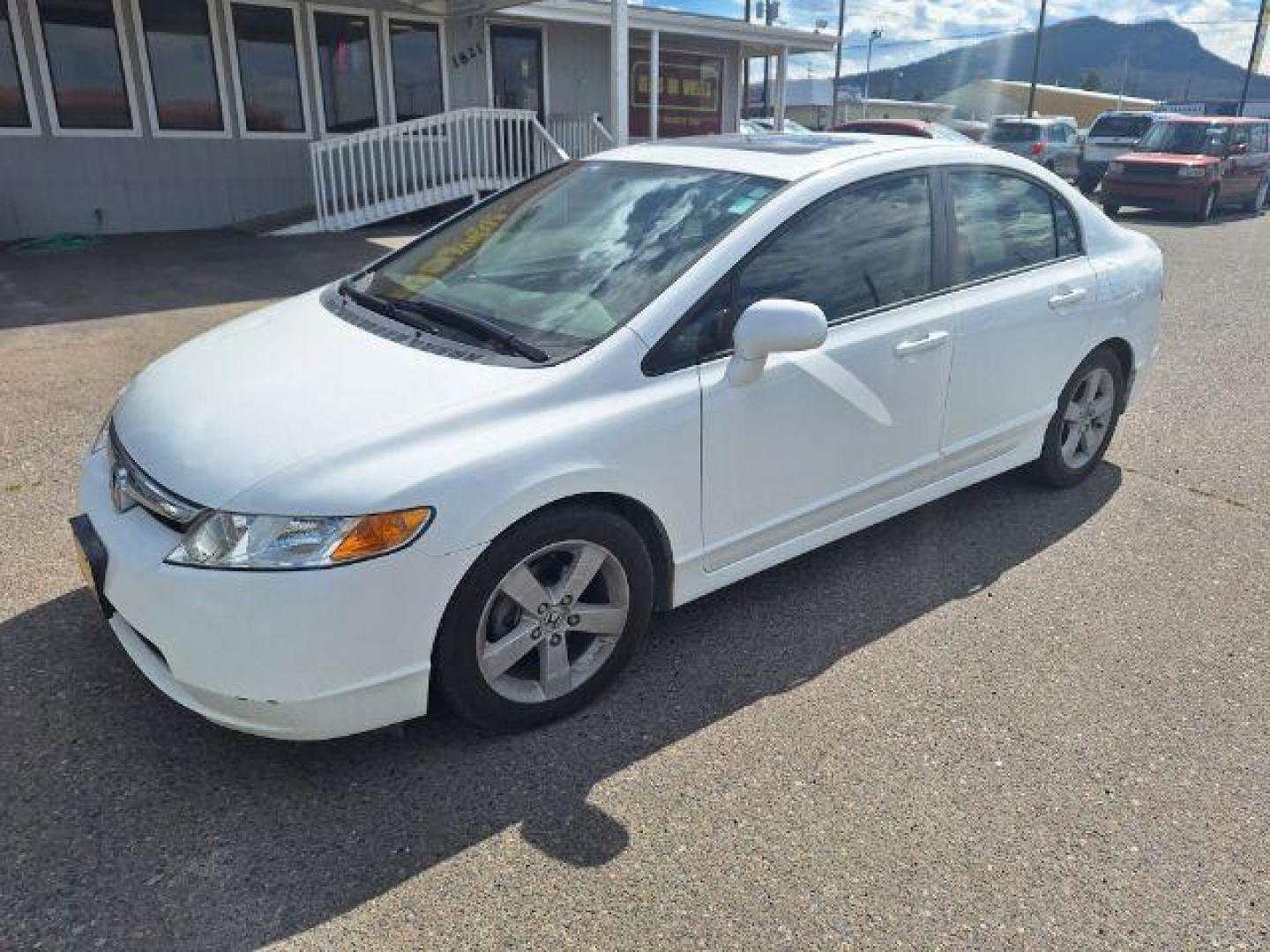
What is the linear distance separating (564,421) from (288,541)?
76 centimetres

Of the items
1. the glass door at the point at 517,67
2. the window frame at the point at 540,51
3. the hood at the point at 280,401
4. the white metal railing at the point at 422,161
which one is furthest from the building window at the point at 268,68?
the hood at the point at 280,401

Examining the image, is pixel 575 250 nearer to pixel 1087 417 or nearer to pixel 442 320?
pixel 442 320

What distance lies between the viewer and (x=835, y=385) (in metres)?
3.15

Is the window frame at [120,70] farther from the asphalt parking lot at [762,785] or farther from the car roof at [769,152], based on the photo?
the car roof at [769,152]

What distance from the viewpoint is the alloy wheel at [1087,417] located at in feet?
14.4

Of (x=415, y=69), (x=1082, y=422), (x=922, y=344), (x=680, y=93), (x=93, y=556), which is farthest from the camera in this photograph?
(x=680, y=93)

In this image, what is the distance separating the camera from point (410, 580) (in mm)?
2301

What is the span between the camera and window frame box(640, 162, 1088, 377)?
110 inches

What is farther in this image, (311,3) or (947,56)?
(947,56)

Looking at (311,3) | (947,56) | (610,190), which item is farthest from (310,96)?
(947,56)

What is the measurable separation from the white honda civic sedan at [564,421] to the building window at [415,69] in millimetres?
10768

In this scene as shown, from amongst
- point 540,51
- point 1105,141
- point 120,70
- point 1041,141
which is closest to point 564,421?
point 120,70

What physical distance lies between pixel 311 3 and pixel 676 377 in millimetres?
11936

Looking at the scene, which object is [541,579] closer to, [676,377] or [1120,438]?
[676,377]
